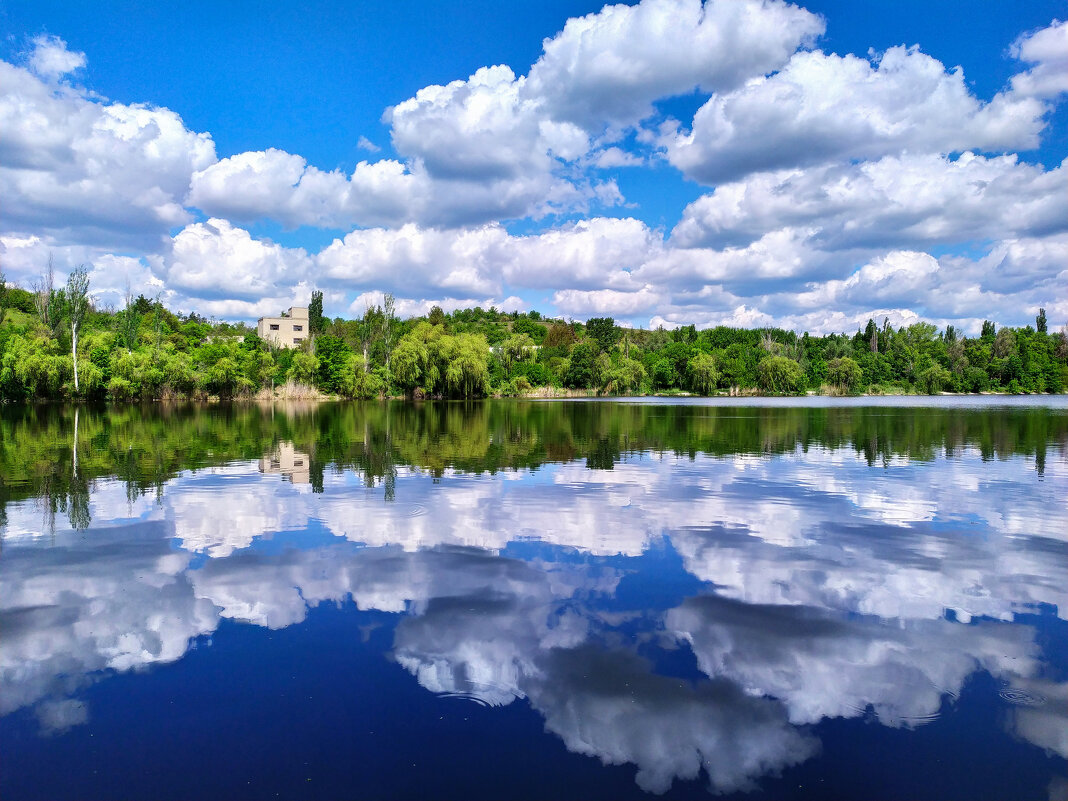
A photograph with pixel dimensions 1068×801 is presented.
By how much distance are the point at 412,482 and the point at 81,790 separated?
12572mm

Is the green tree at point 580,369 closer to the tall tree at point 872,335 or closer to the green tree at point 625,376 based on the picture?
the green tree at point 625,376

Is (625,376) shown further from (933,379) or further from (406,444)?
(406,444)

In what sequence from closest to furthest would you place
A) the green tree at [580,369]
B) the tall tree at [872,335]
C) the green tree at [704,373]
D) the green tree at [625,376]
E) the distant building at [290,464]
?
the distant building at [290,464]
the green tree at [580,369]
the green tree at [625,376]
the green tree at [704,373]
the tall tree at [872,335]

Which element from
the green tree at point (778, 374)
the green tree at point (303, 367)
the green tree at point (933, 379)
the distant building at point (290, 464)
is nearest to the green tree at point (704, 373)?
the green tree at point (778, 374)

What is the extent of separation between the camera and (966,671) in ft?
19.5

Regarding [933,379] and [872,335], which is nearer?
[933,379]

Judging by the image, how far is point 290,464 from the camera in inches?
798

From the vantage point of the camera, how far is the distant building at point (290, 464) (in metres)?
17.8

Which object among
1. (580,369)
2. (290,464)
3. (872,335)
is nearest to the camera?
(290,464)

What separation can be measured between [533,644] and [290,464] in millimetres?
15854

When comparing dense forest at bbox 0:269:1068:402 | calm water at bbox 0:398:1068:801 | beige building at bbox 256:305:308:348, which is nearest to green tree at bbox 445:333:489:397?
dense forest at bbox 0:269:1068:402

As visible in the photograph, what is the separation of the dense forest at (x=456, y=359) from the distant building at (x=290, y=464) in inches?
2014

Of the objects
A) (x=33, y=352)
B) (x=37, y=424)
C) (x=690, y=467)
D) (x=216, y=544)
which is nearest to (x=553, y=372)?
(x=33, y=352)

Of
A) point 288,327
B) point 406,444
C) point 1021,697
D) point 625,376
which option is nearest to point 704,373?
point 625,376
